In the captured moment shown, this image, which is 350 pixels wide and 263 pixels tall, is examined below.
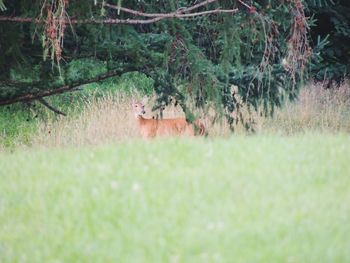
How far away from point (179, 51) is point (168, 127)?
1656mm

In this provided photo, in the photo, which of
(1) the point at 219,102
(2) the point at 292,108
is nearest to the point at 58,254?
(1) the point at 219,102

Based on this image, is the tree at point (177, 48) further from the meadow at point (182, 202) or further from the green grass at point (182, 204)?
the green grass at point (182, 204)

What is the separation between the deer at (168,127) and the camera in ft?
44.2

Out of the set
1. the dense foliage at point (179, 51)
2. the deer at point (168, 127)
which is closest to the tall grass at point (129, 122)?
the deer at point (168, 127)

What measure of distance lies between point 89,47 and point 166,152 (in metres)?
Result: 5.93

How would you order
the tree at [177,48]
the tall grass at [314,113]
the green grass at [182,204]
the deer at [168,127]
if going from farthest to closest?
the tall grass at [314,113] < the deer at [168,127] < the tree at [177,48] < the green grass at [182,204]

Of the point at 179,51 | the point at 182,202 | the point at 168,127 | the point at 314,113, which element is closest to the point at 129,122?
the point at 168,127

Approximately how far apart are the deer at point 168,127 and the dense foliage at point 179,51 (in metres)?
0.42

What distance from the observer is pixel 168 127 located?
14.0 metres

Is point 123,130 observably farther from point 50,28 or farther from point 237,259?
point 237,259

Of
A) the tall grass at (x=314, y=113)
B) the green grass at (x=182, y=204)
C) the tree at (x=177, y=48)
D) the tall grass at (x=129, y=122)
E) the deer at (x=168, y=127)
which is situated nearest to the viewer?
the green grass at (x=182, y=204)

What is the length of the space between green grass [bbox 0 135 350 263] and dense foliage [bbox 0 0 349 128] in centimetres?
405

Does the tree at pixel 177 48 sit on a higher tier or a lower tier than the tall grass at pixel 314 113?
higher

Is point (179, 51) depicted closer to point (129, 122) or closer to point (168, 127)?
point (168, 127)
